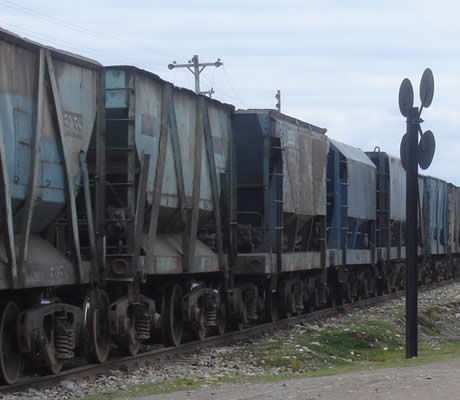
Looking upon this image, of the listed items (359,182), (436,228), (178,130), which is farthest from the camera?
(436,228)

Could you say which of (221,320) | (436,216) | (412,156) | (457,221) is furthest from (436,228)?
(412,156)

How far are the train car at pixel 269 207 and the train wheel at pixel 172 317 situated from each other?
1977mm

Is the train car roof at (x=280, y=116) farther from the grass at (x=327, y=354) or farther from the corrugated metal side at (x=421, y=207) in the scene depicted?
the corrugated metal side at (x=421, y=207)

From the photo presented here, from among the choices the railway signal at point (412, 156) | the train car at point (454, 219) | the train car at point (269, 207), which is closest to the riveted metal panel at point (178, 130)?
the train car at point (269, 207)

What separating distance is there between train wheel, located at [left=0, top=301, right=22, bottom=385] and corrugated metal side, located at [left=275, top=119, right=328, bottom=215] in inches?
325

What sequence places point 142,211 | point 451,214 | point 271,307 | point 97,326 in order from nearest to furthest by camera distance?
point 97,326
point 142,211
point 271,307
point 451,214

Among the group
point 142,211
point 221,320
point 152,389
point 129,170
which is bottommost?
point 152,389

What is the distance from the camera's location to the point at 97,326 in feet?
41.0

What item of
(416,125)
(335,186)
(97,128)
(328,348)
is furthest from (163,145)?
(335,186)

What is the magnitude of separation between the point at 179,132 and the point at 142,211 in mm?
2220

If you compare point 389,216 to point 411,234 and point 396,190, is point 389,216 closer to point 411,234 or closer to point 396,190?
point 396,190

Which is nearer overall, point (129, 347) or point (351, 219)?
point (129, 347)

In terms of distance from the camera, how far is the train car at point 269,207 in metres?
17.7

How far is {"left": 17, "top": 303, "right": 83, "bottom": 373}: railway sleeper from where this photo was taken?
422 inches
